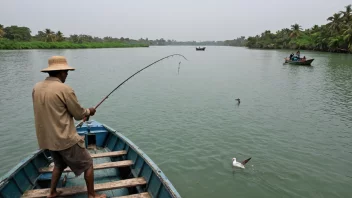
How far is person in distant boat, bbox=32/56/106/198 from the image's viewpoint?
3.48 m

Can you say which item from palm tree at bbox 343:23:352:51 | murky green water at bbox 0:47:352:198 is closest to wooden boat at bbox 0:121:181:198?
murky green water at bbox 0:47:352:198

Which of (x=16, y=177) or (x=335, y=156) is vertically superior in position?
(x=16, y=177)

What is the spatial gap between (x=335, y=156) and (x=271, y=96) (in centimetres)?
925

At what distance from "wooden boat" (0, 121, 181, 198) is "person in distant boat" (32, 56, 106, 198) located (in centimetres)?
82

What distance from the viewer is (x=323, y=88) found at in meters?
20.4

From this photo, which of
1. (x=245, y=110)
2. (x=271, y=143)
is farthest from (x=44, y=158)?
(x=245, y=110)

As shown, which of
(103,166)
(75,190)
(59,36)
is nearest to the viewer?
(75,190)

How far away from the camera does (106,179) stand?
5457 mm

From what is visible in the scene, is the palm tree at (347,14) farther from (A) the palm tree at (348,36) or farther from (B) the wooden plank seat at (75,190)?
(B) the wooden plank seat at (75,190)

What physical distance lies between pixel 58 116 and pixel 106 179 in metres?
2.37

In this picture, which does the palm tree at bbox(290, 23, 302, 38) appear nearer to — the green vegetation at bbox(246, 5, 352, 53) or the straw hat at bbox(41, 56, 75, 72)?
the green vegetation at bbox(246, 5, 352, 53)

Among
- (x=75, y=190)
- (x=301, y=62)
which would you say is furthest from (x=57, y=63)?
(x=301, y=62)

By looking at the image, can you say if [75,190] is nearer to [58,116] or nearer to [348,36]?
[58,116]

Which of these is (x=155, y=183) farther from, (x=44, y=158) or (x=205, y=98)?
(x=205, y=98)
